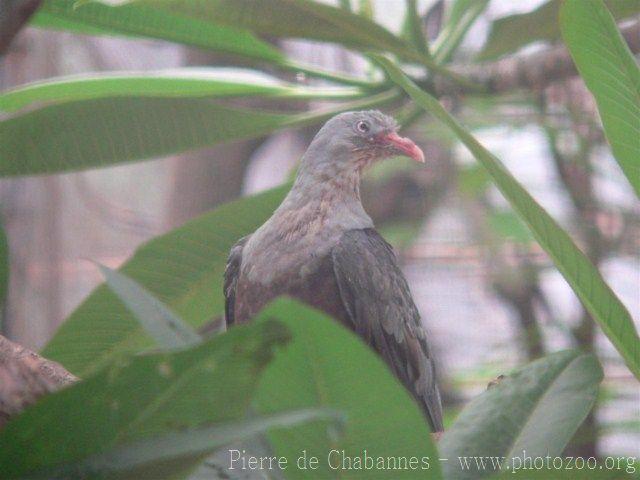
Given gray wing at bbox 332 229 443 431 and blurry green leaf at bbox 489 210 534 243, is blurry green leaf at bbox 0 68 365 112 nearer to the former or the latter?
gray wing at bbox 332 229 443 431

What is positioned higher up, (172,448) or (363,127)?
(363,127)

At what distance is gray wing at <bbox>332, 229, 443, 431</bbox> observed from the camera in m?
1.78

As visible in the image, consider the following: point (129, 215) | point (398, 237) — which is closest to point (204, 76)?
point (398, 237)

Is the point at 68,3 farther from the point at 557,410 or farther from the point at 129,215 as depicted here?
the point at 129,215

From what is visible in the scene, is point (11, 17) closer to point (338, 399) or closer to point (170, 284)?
point (338, 399)

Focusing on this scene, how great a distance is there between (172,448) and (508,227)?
10.1 feet

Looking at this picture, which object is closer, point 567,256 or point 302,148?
point 567,256

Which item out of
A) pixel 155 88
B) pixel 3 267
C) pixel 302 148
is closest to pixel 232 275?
pixel 155 88

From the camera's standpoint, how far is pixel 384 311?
5.92 ft

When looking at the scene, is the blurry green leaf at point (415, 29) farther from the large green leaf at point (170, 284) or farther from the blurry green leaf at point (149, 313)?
the blurry green leaf at point (149, 313)

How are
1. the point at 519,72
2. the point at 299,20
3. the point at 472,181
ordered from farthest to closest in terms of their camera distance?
the point at 472,181
the point at 519,72
the point at 299,20

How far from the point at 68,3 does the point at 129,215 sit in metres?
2.48

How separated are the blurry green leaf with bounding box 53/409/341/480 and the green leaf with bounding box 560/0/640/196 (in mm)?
680

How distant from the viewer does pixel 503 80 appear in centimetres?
214
